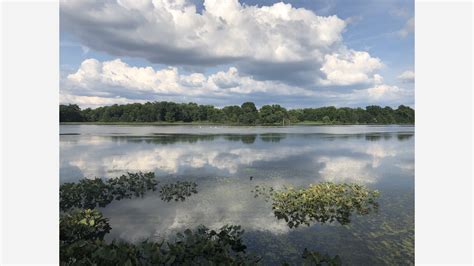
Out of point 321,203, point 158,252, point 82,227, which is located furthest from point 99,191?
A: point 321,203

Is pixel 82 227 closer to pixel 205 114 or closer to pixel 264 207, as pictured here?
pixel 264 207

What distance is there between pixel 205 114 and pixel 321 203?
116738 millimetres

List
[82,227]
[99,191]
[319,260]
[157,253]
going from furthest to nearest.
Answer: [99,191], [82,227], [319,260], [157,253]

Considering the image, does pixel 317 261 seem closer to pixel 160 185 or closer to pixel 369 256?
pixel 369 256

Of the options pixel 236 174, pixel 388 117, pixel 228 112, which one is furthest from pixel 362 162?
pixel 388 117

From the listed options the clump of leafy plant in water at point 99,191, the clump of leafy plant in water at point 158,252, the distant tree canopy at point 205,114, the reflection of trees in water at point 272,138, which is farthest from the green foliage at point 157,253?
the distant tree canopy at point 205,114

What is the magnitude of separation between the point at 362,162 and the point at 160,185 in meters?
15.8

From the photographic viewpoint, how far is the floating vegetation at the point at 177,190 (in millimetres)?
13992

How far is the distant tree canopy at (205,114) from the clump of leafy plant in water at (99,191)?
104635 millimetres

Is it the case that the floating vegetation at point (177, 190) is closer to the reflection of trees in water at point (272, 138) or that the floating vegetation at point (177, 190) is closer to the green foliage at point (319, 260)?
the green foliage at point (319, 260)

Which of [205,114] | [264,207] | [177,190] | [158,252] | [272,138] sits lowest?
[264,207]

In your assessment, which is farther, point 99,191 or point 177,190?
point 177,190

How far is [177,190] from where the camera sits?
14.8 meters

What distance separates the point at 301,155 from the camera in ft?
92.8
